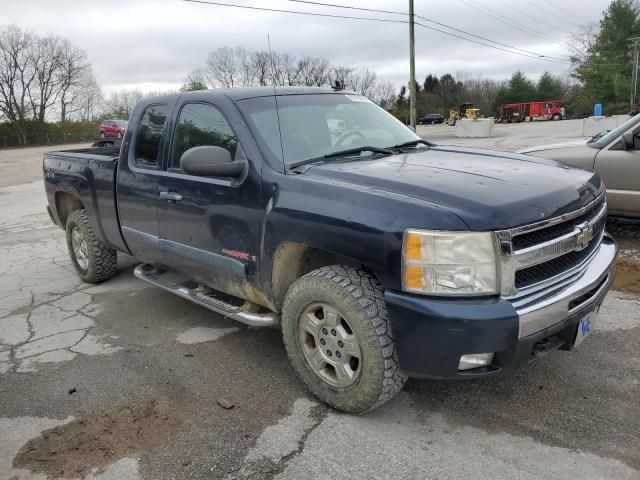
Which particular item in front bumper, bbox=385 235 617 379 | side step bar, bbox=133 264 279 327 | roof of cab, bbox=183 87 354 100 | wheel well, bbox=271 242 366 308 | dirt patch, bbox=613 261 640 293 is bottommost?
dirt patch, bbox=613 261 640 293

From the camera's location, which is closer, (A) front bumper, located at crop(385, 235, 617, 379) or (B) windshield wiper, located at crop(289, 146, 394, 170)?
(A) front bumper, located at crop(385, 235, 617, 379)

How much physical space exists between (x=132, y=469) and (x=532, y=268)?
224 cm

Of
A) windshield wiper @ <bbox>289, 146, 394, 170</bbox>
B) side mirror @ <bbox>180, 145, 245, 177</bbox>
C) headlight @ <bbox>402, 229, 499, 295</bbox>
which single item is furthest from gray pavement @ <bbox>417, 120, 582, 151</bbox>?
headlight @ <bbox>402, 229, 499, 295</bbox>

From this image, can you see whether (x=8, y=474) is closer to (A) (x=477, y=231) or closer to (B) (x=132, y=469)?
(B) (x=132, y=469)

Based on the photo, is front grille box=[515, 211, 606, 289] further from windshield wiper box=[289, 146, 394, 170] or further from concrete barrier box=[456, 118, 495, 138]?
concrete barrier box=[456, 118, 495, 138]

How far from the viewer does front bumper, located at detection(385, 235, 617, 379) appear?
2521 millimetres

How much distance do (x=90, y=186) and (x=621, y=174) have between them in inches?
217

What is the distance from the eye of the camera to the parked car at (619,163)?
5848 millimetres

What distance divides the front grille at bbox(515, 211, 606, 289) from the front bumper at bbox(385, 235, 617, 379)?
89mm

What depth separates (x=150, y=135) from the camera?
4.45 meters

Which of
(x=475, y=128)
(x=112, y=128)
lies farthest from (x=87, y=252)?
(x=112, y=128)

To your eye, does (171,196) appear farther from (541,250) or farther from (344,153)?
(541,250)

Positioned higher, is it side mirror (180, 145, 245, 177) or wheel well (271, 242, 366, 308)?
side mirror (180, 145, 245, 177)

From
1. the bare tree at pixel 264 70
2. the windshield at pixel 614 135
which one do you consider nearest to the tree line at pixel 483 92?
the bare tree at pixel 264 70
